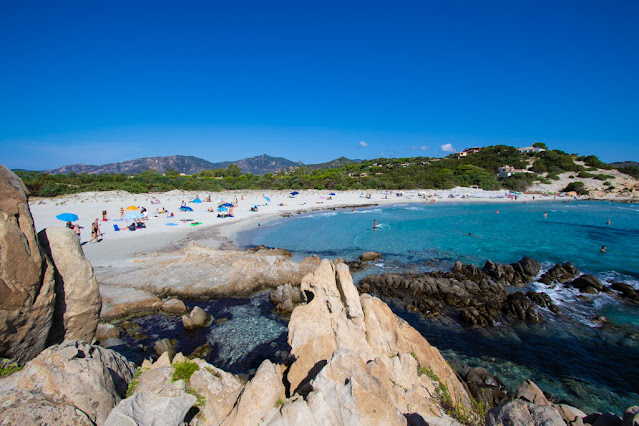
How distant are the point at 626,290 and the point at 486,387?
14382mm

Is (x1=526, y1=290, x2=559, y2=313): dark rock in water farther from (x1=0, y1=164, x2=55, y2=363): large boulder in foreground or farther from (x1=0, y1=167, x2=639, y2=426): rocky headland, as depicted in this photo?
(x1=0, y1=164, x2=55, y2=363): large boulder in foreground

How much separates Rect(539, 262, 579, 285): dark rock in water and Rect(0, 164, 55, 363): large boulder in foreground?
23.3 metres

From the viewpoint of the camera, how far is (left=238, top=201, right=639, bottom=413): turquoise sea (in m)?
10.0

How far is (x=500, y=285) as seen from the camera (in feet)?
57.1

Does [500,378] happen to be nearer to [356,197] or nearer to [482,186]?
[356,197]

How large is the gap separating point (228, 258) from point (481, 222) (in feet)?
123

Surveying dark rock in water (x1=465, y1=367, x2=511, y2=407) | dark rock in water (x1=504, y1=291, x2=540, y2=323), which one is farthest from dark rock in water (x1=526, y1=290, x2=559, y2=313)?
dark rock in water (x1=465, y1=367, x2=511, y2=407)

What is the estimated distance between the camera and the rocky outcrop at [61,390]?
3662 millimetres

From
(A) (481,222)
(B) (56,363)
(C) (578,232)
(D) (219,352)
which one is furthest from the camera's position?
(A) (481,222)

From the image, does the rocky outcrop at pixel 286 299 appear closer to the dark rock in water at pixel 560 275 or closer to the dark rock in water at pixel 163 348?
the dark rock in water at pixel 163 348

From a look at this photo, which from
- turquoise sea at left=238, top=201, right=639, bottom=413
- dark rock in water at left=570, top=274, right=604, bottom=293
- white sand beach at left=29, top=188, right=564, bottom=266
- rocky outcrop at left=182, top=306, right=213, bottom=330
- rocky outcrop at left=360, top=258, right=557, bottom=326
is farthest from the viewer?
white sand beach at left=29, top=188, right=564, bottom=266

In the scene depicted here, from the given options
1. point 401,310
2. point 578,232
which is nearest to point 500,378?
point 401,310

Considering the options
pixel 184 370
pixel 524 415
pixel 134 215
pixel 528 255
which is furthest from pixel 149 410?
pixel 134 215

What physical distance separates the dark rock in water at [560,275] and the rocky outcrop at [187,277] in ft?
48.7
